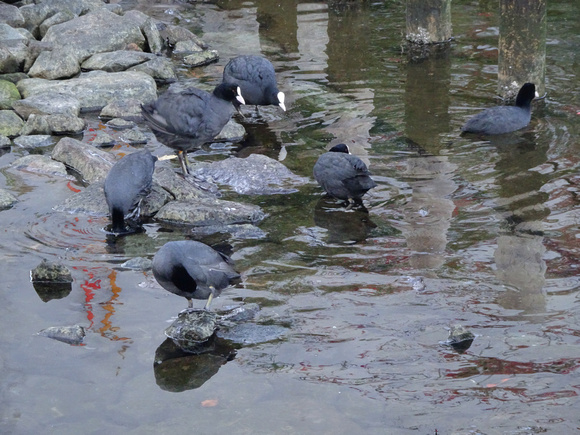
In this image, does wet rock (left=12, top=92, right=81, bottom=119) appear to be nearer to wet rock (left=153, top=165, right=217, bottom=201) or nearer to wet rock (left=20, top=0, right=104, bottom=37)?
wet rock (left=153, top=165, right=217, bottom=201)

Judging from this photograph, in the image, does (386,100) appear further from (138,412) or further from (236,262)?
(138,412)

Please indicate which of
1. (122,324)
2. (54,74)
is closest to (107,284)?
(122,324)

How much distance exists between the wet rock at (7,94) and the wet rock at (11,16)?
9.84 feet

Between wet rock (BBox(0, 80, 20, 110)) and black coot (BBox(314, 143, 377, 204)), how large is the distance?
4652 millimetres

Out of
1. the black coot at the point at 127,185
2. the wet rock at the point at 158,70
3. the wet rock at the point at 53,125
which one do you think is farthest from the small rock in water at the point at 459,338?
the wet rock at the point at 158,70

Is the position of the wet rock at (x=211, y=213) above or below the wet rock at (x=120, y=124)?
below

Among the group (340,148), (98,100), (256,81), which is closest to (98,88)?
(98,100)

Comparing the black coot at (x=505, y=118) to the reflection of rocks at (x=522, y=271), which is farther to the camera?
the black coot at (x=505, y=118)

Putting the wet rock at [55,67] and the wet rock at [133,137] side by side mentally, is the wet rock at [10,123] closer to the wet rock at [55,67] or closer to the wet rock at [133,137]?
the wet rock at [133,137]

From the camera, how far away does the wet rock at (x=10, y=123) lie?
9.65 metres

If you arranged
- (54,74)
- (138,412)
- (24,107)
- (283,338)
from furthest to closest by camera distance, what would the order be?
(54,74) < (24,107) < (283,338) < (138,412)

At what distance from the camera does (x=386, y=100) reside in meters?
10.3

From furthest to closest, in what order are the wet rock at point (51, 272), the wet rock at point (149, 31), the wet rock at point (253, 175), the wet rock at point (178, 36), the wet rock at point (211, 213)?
the wet rock at point (178, 36) < the wet rock at point (149, 31) < the wet rock at point (253, 175) < the wet rock at point (211, 213) < the wet rock at point (51, 272)

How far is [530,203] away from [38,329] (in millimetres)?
4343
